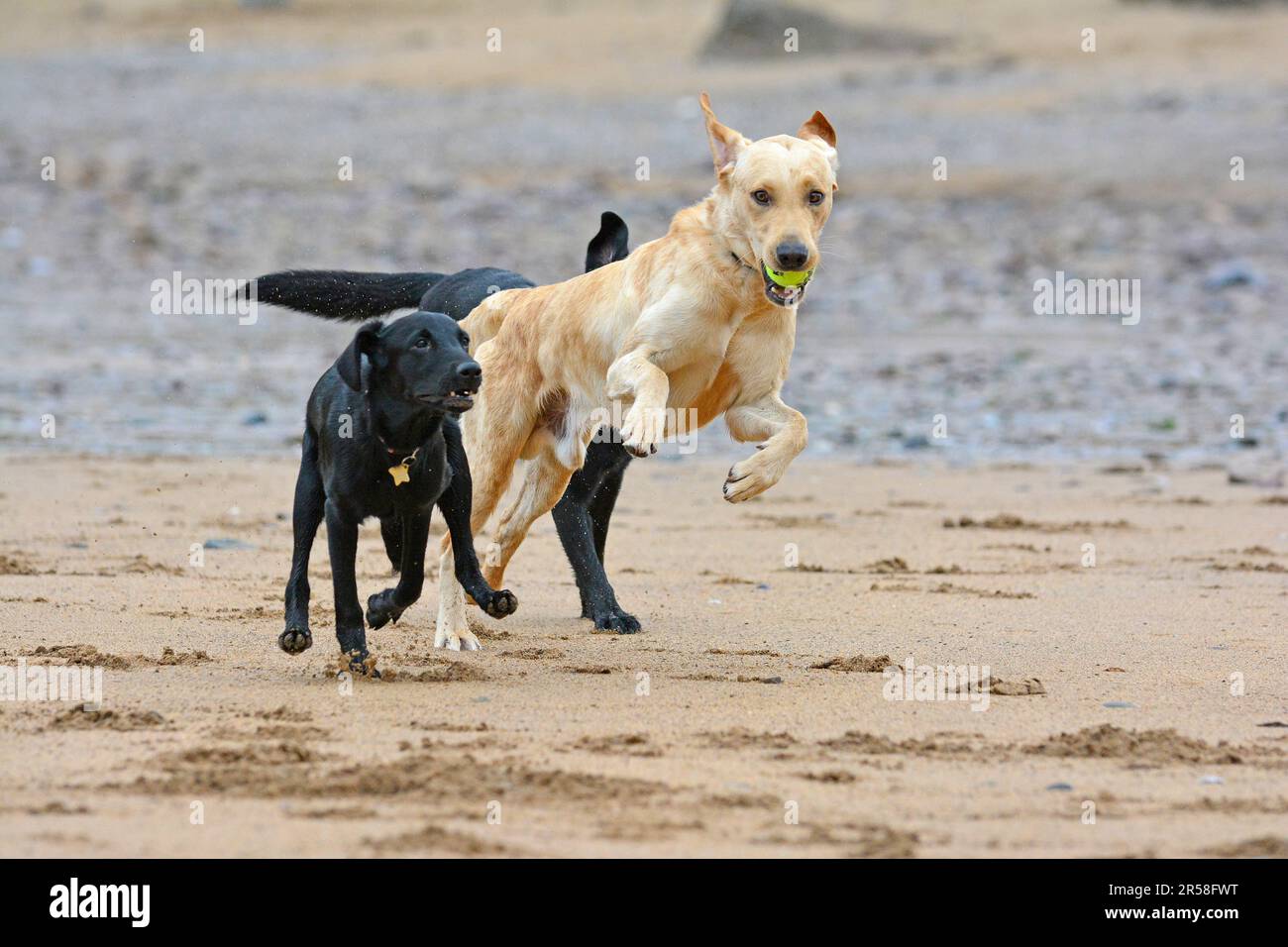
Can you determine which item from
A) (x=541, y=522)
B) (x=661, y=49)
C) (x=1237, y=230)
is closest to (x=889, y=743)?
(x=541, y=522)

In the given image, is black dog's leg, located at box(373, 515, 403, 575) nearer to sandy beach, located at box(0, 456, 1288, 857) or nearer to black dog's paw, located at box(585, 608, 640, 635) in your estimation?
sandy beach, located at box(0, 456, 1288, 857)

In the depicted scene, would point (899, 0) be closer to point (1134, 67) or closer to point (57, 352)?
point (1134, 67)

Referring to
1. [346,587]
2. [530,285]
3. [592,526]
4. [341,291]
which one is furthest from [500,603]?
[341,291]

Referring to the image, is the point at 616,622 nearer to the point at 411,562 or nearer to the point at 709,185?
the point at 411,562

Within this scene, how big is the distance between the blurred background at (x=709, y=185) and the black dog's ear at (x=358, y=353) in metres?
5.82

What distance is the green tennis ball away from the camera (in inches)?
229

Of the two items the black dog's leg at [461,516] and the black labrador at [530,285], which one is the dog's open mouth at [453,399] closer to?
the black dog's leg at [461,516]

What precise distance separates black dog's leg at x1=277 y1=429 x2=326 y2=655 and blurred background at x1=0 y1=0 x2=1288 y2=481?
17.7ft

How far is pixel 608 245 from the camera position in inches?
300

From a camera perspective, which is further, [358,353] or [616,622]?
[616,622]

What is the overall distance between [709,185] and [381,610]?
14.9 m

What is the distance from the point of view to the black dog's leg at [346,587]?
19.4 ft

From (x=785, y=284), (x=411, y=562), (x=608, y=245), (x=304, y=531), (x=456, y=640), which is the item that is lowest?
(x=456, y=640)

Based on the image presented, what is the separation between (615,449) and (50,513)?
330 centimetres
